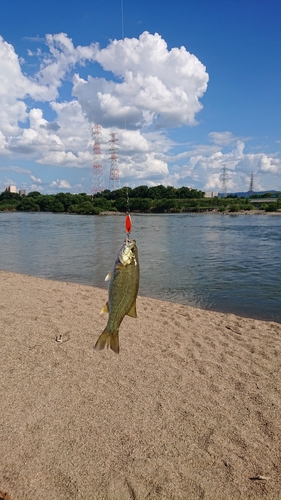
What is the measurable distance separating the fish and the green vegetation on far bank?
84.8m

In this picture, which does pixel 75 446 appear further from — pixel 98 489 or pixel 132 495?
pixel 132 495

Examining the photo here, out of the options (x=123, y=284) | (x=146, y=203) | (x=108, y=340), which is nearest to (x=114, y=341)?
(x=108, y=340)

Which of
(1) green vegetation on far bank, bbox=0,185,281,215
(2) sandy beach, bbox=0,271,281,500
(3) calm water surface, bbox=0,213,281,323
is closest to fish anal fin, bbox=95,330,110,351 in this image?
(2) sandy beach, bbox=0,271,281,500

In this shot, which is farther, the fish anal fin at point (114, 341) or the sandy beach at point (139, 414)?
the sandy beach at point (139, 414)

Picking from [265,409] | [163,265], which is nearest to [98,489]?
[265,409]

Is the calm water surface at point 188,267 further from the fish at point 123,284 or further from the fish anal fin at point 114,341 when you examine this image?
the fish at point 123,284

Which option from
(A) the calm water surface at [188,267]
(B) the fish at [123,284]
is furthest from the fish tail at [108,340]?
(A) the calm water surface at [188,267]

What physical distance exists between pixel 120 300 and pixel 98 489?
7.95 ft

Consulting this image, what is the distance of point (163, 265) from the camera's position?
22.3 metres

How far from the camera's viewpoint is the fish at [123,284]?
3.41 m

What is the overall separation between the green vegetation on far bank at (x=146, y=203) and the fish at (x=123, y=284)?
84.8 m

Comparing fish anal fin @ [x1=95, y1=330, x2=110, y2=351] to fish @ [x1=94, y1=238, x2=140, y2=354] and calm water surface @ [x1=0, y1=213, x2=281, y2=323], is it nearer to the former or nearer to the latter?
fish @ [x1=94, y1=238, x2=140, y2=354]

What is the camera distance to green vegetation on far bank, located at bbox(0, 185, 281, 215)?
105 meters

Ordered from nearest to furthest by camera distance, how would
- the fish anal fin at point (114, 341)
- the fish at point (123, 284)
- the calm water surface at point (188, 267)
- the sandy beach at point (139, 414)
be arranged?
the fish at point (123, 284) < the fish anal fin at point (114, 341) < the sandy beach at point (139, 414) < the calm water surface at point (188, 267)
